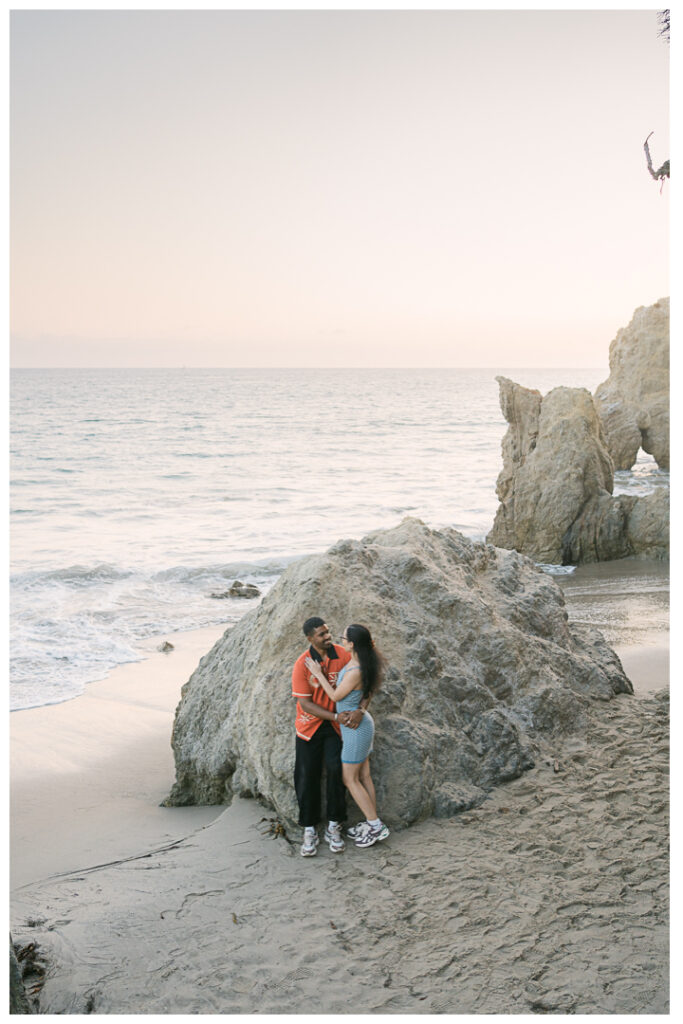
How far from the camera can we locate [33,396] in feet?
265

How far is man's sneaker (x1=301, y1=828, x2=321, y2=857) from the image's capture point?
229 inches

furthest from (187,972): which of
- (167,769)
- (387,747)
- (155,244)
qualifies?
(155,244)

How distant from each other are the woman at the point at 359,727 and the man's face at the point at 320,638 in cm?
12

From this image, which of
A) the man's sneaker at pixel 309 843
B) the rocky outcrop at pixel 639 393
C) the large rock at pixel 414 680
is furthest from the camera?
the rocky outcrop at pixel 639 393

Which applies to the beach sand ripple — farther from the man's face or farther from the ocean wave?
the ocean wave

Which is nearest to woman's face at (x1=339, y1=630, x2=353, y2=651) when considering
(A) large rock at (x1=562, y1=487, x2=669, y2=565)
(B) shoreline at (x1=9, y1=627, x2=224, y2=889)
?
(B) shoreline at (x1=9, y1=627, x2=224, y2=889)

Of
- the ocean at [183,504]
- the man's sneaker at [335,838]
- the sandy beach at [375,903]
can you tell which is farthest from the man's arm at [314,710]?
the ocean at [183,504]

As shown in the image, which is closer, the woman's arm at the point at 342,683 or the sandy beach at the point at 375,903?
the sandy beach at the point at 375,903

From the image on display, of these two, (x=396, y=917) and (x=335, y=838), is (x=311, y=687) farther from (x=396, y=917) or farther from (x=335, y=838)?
(x=396, y=917)

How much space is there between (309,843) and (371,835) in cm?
43

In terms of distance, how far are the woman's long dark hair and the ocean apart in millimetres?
6113

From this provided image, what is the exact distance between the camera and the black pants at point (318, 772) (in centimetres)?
596

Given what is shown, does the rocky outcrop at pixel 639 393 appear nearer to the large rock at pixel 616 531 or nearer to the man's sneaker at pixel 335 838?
the large rock at pixel 616 531

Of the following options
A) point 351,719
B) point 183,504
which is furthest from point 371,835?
point 183,504
